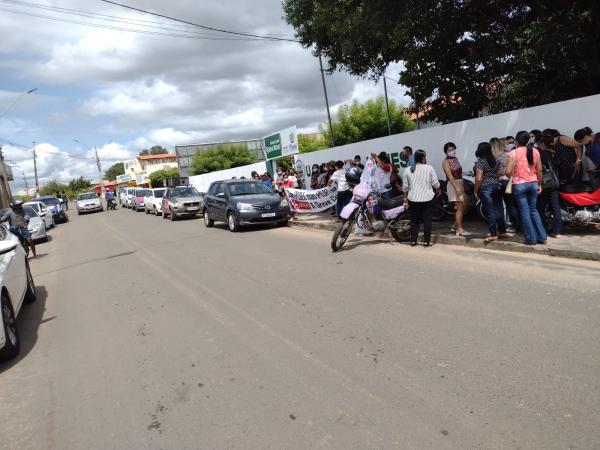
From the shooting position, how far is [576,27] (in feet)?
32.1

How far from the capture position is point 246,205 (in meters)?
13.8

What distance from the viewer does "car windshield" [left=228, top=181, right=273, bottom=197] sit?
14766 millimetres

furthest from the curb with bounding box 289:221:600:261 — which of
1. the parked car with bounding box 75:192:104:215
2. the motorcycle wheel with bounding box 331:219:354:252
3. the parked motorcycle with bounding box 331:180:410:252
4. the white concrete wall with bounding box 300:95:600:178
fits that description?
the parked car with bounding box 75:192:104:215

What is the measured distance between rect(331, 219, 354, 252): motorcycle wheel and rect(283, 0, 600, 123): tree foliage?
13.8 ft

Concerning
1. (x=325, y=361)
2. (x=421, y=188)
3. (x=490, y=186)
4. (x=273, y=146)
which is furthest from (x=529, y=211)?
(x=273, y=146)

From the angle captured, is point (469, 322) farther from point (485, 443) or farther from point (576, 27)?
point (576, 27)

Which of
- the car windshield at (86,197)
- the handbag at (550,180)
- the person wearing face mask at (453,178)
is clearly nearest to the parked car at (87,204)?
the car windshield at (86,197)

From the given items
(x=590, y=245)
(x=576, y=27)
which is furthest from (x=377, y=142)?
(x=590, y=245)

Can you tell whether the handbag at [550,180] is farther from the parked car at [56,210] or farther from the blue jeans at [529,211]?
the parked car at [56,210]

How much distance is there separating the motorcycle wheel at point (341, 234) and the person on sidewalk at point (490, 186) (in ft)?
7.87

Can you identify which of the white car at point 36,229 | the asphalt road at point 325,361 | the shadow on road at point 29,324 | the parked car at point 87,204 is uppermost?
the parked car at point 87,204

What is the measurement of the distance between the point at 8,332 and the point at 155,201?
22215 mm

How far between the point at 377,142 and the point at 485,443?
11.9 metres

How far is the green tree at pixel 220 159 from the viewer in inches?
1977
